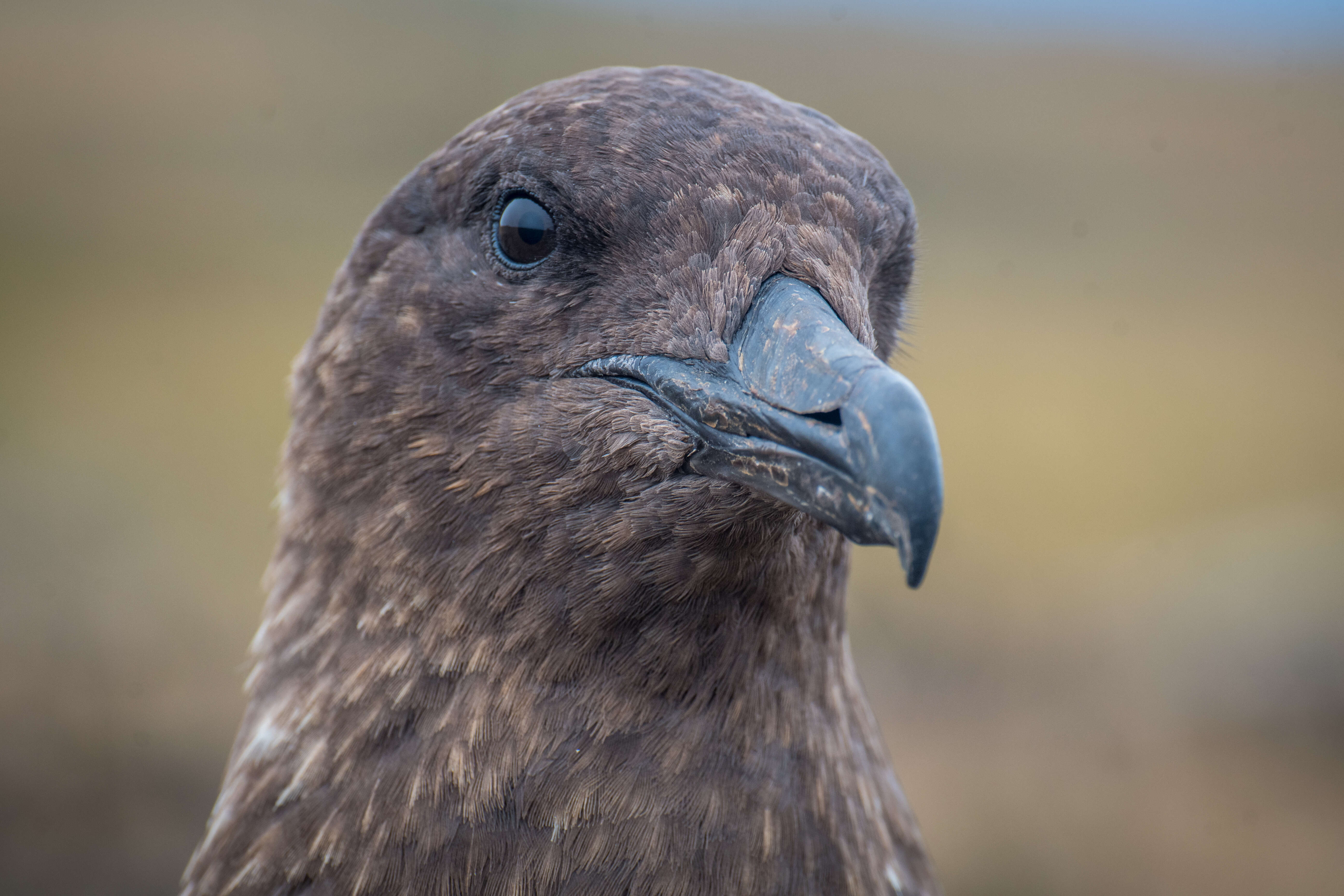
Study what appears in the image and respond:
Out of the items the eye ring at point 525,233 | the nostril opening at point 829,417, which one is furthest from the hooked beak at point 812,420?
the eye ring at point 525,233

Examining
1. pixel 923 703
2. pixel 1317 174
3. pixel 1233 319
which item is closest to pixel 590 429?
pixel 923 703

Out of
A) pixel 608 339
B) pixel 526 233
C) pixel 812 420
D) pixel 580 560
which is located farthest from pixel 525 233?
pixel 812 420

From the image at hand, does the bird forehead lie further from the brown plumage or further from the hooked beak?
the hooked beak

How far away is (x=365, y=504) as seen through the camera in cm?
252

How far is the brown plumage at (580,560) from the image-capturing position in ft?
7.34

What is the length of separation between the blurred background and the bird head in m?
0.74

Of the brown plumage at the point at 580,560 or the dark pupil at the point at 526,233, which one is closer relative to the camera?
the brown plumage at the point at 580,560

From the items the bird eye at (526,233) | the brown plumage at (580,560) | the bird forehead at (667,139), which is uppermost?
the bird forehead at (667,139)

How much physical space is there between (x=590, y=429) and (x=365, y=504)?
618 millimetres

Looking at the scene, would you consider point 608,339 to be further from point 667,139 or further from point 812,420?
point 812,420

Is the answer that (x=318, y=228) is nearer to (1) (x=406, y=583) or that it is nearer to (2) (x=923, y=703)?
(2) (x=923, y=703)

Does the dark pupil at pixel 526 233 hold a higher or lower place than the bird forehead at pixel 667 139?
lower

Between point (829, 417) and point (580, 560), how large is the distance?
26.2 inches

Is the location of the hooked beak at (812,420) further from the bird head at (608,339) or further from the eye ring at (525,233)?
the eye ring at (525,233)
